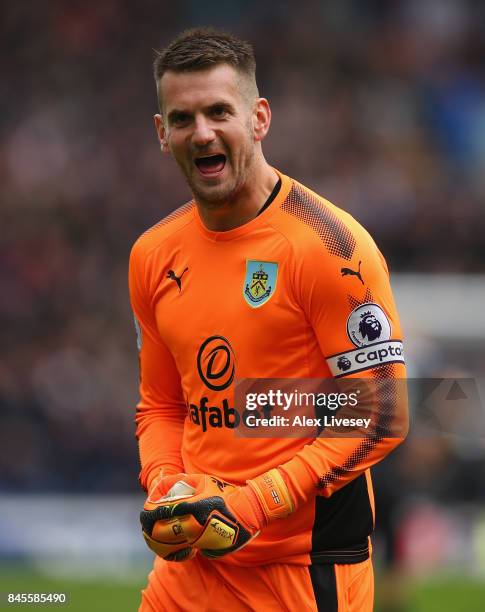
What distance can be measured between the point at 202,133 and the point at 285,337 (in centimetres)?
65

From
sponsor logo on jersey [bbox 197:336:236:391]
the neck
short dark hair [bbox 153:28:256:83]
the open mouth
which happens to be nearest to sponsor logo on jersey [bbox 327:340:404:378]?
sponsor logo on jersey [bbox 197:336:236:391]

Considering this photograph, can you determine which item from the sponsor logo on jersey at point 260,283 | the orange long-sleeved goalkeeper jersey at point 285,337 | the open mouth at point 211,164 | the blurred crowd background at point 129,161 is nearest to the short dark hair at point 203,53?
the open mouth at point 211,164

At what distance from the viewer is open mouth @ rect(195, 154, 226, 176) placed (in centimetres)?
348

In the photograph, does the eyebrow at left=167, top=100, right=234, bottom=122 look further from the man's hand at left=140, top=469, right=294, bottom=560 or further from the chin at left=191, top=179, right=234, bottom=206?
the man's hand at left=140, top=469, right=294, bottom=560

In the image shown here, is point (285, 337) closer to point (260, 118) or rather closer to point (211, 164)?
point (211, 164)

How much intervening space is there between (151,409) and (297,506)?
2.68 feet

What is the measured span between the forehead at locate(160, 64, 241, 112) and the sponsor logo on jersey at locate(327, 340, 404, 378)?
2.70 ft

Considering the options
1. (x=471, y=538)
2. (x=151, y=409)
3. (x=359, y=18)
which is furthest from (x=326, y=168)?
(x=151, y=409)

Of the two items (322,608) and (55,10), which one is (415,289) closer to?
(55,10)

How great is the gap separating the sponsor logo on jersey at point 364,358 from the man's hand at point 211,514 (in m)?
0.36

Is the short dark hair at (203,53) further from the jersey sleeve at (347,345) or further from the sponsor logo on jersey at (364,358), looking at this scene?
the sponsor logo on jersey at (364,358)

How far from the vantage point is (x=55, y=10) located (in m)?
14.3

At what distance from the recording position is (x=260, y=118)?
359 centimetres

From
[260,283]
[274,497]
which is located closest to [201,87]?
[260,283]
